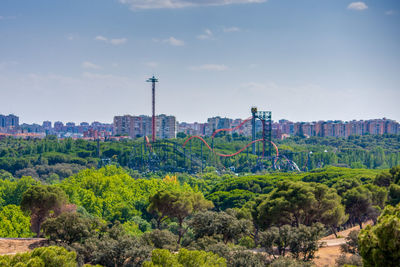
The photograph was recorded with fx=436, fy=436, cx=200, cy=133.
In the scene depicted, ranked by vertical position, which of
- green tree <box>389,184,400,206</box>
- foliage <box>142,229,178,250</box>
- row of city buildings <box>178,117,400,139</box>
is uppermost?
row of city buildings <box>178,117,400,139</box>

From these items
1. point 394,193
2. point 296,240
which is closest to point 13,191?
point 296,240

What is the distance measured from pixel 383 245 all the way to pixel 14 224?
80.6ft

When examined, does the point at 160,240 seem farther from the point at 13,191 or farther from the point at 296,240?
the point at 13,191

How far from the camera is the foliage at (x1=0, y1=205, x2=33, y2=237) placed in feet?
89.2

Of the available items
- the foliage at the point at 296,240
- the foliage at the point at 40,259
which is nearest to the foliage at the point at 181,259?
the foliage at the point at 40,259

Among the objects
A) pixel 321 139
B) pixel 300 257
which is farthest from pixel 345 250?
pixel 321 139

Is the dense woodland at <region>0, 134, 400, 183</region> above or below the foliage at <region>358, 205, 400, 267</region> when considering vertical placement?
below

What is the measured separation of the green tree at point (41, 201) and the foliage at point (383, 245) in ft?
71.2

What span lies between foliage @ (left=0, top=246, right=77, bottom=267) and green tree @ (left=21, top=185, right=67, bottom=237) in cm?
1313

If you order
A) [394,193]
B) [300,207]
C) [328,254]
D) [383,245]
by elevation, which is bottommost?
[328,254]

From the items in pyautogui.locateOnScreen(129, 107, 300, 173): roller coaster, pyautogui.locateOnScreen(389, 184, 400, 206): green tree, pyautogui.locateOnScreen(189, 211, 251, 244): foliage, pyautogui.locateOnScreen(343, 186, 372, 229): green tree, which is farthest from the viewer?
pyautogui.locateOnScreen(129, 107, 300, 173): roller coaster

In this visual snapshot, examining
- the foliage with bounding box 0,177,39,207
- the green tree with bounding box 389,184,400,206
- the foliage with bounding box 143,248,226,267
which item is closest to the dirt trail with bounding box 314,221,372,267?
the green tree with bounding box 389,184,400,206

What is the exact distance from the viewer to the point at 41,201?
27188 mm

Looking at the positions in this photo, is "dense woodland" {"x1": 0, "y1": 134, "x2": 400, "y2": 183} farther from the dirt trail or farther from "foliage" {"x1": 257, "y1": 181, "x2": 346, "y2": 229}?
the dirt trail
